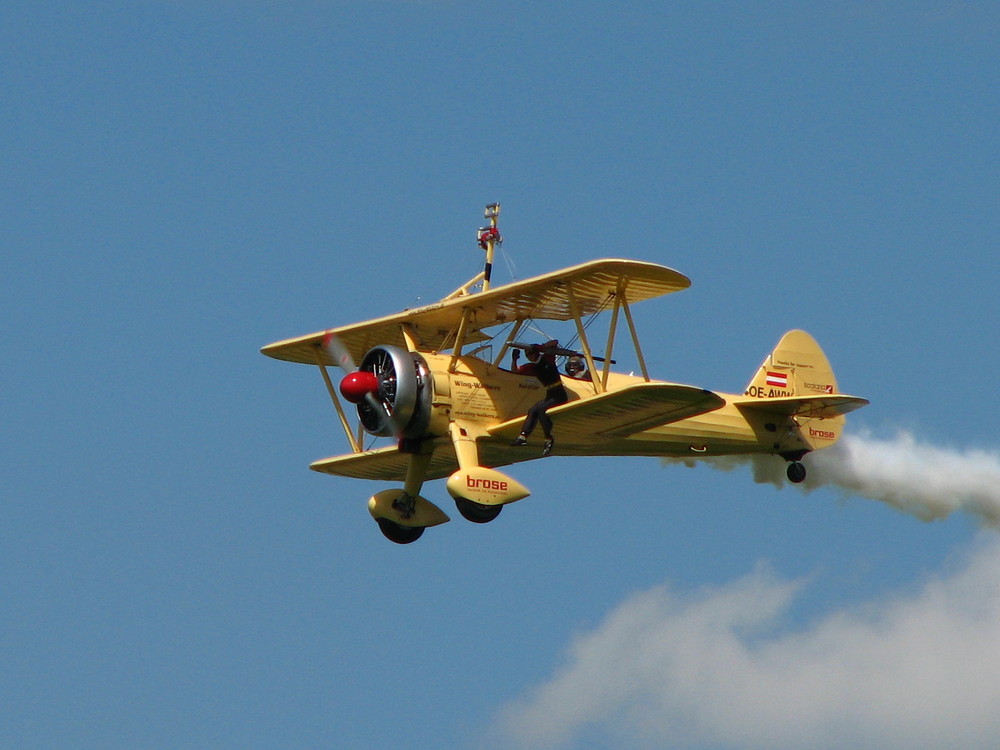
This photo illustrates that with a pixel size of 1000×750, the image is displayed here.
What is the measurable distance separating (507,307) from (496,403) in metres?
1.27

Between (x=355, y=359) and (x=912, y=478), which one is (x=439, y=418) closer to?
Result: (x=355, y=359)

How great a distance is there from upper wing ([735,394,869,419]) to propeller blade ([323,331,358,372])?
5469 mm

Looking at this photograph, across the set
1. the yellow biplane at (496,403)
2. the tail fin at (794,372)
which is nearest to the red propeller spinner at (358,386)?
the yellow biplane at (496,403)

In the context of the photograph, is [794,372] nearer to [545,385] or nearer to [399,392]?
[545,385]

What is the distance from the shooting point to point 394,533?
30.8 metres

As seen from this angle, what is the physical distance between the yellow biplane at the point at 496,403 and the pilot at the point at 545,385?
0.09 m

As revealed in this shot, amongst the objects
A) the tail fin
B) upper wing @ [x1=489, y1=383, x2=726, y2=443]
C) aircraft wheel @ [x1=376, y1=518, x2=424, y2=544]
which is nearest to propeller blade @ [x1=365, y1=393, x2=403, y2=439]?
upper wing @ [x1=489, y1=383, x2=726, y2=443]

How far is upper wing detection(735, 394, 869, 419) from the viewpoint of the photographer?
1228 inches

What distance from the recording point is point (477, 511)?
28.7 metres

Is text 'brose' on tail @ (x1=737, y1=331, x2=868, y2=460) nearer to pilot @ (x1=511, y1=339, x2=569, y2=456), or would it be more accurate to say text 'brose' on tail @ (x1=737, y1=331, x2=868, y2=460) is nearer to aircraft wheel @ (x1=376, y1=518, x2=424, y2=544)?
pilot @ (x1=511, y1=339, x2=569, y2=456)

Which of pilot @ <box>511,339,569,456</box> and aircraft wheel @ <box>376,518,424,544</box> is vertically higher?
pilot @ <box>511,339,569,456</box>

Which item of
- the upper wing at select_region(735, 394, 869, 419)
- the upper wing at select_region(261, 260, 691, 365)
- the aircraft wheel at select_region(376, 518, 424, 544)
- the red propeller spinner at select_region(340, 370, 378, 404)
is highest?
the upper wing at select_region(261, 260, 691, 365)

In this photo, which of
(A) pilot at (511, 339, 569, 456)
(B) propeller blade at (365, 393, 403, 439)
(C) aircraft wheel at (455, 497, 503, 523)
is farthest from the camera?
(B) propeller blade at (365, 393, 403, 439)

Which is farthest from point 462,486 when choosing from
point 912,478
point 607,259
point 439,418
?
point 912,478
